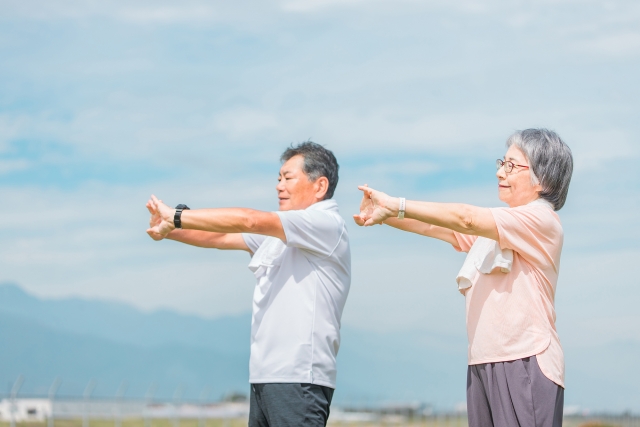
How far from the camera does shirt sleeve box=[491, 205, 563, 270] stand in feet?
14.0

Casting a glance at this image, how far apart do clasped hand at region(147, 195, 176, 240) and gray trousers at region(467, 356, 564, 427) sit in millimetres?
1810

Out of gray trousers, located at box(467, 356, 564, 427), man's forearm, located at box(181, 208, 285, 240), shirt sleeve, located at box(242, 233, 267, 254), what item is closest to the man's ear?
shirt sleeve, located at box(242, 233, 267, 254)

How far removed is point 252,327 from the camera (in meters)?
5.18

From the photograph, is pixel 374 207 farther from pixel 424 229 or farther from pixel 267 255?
pixel 267 255

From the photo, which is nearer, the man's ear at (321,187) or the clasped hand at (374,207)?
the clasped hand at (374,207)

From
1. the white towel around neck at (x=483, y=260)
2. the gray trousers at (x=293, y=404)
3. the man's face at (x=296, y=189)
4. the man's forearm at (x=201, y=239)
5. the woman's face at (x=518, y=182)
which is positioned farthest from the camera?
the man's forearm at (x=201, y=239)

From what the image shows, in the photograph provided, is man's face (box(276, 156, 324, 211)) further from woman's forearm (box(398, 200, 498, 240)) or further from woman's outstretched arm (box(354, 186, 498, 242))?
woman's forearm (box(398, 200, 498, 240))

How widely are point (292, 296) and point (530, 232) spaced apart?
1.45 m

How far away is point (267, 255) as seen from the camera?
5.29 metres

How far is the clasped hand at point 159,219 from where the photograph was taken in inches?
183

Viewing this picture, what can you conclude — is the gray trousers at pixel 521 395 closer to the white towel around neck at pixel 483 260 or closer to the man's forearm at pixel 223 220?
the white towel around neck at pixel 483 260

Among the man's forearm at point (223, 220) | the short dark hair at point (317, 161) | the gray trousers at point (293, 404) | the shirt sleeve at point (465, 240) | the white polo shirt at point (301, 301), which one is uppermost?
the short dark hair at point (317, 161)

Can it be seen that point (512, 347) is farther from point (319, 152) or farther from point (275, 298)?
point (319, 152)

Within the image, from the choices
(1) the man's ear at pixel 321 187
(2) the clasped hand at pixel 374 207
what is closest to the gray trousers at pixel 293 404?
(2) the clasped hand at pixel 374 207
